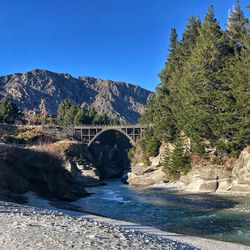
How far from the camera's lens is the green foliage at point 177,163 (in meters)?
63.8

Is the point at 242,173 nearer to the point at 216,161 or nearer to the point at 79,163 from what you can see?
the point at 216,161

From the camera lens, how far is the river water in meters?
27.5

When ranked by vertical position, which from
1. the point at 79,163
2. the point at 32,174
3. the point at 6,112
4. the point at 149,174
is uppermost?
the point at 6,112

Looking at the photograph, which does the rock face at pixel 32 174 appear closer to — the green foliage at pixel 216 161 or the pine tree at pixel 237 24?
the green foliage at pixel 216 161

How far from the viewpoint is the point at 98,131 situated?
394 ft

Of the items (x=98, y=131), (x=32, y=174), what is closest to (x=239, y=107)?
(x=32, y=174)

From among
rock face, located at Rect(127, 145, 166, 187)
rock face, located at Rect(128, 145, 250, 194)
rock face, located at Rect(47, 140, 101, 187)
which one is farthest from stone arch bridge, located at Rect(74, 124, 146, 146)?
rock face, located at Rect(128, 145, 250, 194)

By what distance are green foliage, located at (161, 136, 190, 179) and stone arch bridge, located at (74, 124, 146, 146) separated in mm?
42501

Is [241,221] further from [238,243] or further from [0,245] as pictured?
[0,245]

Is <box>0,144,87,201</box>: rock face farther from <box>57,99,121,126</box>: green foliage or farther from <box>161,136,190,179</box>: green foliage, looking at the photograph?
<box>57,99,121,126</box>: green foliage

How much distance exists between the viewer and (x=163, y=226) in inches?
1165

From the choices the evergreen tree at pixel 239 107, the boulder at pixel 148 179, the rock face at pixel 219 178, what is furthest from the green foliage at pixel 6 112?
the evergreen tree at pixel 239 107

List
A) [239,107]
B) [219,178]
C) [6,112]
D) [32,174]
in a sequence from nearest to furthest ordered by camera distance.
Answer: [32,174]
[239,107]
[219,178]
[6,112]

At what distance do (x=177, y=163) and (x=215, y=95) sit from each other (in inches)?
523
